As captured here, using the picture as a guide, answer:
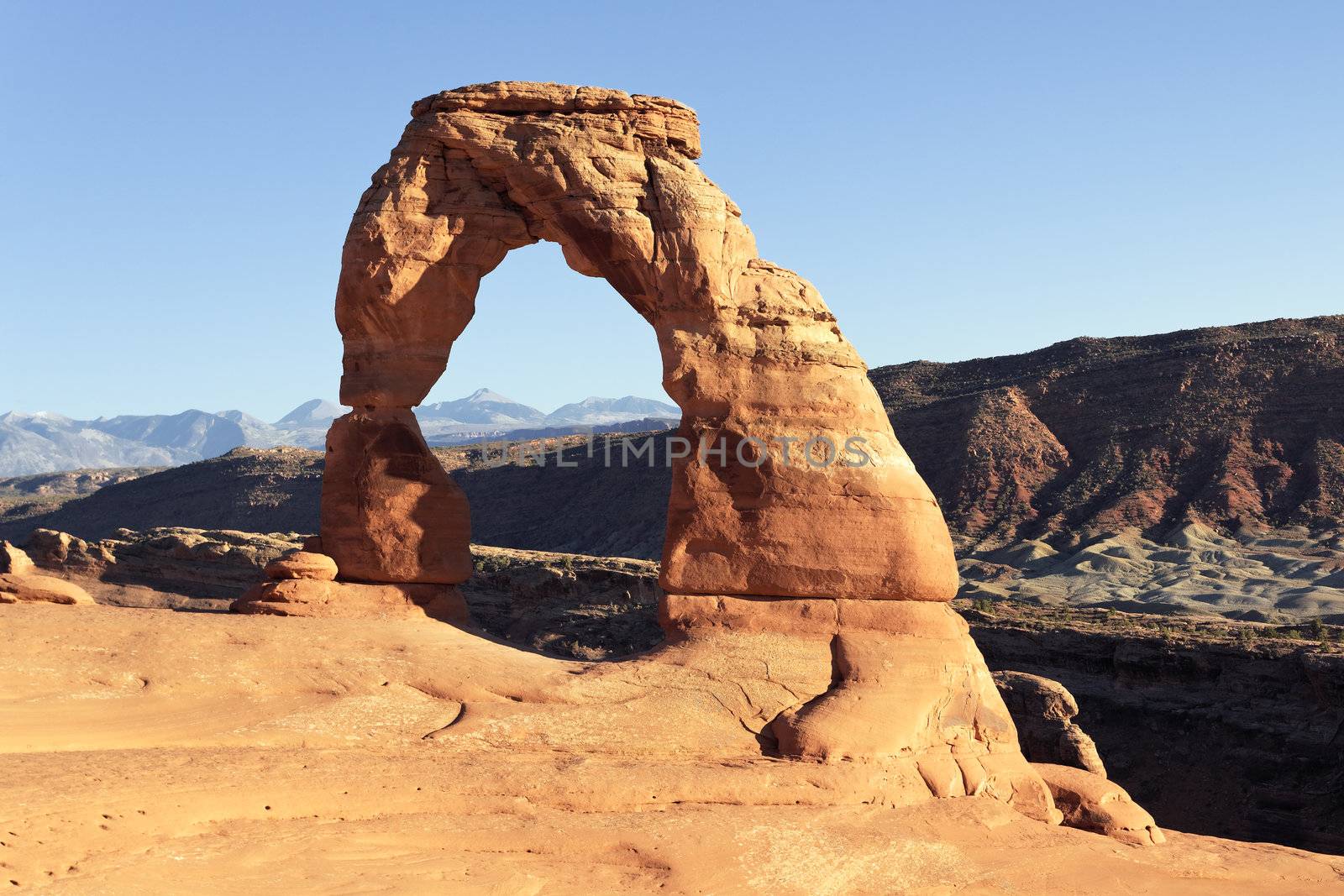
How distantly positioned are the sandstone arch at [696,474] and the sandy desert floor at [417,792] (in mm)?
400

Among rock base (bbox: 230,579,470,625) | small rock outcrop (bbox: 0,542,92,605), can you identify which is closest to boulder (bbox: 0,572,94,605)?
small rock outcrop (bbox: 0,542,92,605)

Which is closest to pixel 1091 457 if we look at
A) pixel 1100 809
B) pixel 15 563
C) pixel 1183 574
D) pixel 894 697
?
pixel 1183 574

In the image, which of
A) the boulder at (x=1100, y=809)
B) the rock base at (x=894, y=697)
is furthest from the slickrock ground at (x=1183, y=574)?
the rock base at (x=894, y=697)

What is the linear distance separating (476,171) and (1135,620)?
23.0 m

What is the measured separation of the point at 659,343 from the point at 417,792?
6.54 meters

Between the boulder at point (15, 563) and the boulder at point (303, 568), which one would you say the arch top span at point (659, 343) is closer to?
the boulder at point (303, 568)

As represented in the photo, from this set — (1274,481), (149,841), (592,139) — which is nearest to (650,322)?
(592,139)

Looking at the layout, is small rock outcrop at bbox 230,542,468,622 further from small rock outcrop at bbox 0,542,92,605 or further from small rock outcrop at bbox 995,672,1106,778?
small rock outcrop at bbox 995,672,1106,778

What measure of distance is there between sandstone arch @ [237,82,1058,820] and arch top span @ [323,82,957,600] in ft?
0.09

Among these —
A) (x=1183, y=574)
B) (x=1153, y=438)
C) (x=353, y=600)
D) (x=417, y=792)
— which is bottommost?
(x=1183, y=574)

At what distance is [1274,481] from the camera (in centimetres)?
5547

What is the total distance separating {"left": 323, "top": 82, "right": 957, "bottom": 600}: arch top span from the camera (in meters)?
15.0

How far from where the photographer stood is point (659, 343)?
16.0 metres

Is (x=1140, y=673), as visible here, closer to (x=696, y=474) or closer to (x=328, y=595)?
(x=696, y=474)
